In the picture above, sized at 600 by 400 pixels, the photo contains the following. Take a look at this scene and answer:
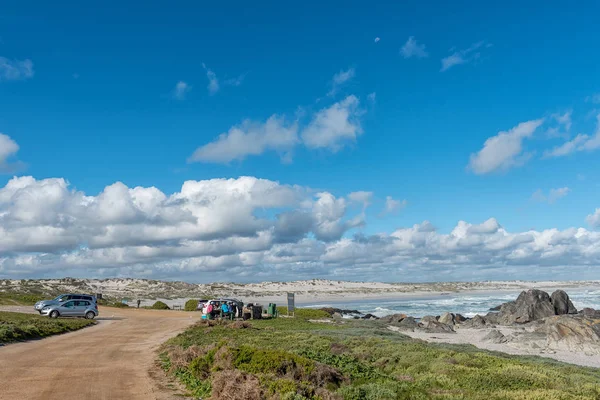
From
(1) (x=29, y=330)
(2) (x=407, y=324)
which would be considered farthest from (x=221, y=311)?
(2) (x=407, y=324)

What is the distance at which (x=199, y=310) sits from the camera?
57.5 m

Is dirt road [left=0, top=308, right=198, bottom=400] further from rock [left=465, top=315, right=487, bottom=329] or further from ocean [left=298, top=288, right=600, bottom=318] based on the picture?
ocean [left=298, top=288, right=600, bottom=318]

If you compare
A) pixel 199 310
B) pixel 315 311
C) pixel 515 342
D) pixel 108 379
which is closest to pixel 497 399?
pixel 108 379

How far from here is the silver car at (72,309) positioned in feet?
132

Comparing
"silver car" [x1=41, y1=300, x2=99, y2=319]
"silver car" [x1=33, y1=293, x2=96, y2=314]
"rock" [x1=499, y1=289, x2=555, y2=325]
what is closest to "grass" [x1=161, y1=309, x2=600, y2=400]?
"silver car" [x1=41, y1=300, x2=99, y2=319]

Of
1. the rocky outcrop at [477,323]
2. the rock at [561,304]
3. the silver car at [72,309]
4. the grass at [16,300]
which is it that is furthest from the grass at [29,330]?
the rock at [561,304]

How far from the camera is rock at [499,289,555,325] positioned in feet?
157

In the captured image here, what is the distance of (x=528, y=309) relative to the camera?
4900 cm

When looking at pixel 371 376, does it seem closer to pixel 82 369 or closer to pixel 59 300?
pixel 82 369

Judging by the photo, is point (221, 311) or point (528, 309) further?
point (528, 309)

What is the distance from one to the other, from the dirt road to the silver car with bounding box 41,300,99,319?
45.7ft

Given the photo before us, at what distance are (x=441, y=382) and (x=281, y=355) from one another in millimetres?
4648

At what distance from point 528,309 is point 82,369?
148 ft

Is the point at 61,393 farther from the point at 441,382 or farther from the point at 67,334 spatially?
the point at 67,334
